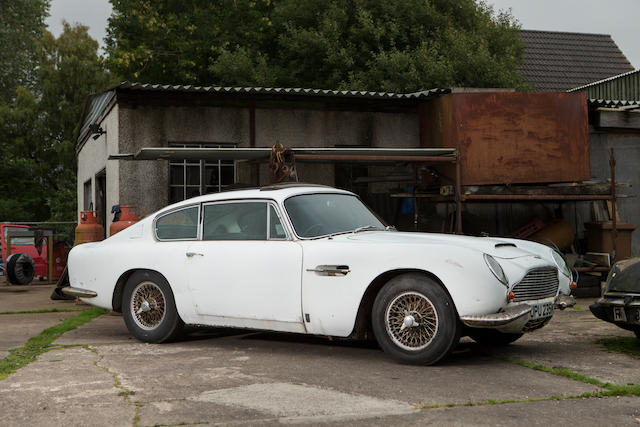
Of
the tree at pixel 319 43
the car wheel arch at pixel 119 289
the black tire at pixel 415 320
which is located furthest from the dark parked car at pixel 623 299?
the tree at pixel 319 43

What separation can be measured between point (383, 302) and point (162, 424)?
2.22 metres

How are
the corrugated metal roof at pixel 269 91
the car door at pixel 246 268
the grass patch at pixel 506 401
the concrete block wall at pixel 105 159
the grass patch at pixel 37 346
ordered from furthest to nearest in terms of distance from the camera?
the concrete block wall at pixel 105 159 < the corrugated metal roof at pixel 269 91 < the car door at pixel 246 268 < the grass patch at pixel 37 346 < the grass patch at pixel 506 401

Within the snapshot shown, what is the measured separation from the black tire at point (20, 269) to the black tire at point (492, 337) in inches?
476

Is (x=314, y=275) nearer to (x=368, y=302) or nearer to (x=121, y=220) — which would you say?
(x=368, y=302)

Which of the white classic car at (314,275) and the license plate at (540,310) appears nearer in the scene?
the white classic car at (314,275)

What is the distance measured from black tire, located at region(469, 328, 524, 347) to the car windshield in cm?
125

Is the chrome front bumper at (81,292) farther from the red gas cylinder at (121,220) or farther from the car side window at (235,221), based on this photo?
the red gas cylinder at (121,220)

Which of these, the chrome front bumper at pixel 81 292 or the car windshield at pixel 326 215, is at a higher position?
the car windshield at pixel 326 215

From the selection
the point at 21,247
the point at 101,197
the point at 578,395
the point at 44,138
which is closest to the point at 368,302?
the point at 578,395

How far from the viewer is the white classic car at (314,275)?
5.45m

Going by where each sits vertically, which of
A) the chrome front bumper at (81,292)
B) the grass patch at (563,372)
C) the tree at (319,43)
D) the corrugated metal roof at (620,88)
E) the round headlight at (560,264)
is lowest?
the grass patch at (563,372)

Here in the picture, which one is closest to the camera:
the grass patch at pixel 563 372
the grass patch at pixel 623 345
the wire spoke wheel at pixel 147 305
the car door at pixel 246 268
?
the grass patch at pixel 563 372

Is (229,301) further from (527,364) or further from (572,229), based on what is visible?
(572,229)

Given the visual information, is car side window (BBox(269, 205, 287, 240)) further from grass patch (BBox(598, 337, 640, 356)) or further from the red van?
the red van
